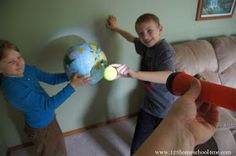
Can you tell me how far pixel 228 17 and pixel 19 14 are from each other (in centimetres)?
215

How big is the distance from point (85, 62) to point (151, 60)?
1.76 ft

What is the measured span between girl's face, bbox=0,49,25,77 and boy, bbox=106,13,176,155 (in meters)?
0.82

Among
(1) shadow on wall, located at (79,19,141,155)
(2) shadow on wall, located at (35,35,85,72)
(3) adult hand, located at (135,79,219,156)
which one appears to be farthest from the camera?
(1) shadow on wall, located at (79,19,141,155)

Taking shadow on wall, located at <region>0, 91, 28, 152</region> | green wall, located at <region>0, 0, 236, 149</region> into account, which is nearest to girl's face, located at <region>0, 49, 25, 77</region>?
green wall, located at <region>0, 0, 236, 149</region>

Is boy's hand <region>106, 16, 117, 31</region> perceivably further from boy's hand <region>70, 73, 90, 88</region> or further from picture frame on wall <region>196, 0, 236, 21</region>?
picture frame on wall <region>196, 0, 236, 21</region>

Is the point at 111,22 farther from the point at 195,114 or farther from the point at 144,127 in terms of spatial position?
the point at 195,114

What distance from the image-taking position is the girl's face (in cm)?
115

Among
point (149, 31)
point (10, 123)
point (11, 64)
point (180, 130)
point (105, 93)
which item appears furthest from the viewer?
point (105, 93)

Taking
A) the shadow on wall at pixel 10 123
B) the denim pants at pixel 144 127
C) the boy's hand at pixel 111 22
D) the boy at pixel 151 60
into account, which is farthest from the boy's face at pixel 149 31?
the shadow on wall at pixel 10 123

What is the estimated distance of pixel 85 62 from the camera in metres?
1.22

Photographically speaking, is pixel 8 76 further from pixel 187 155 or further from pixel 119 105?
pixel 119 105

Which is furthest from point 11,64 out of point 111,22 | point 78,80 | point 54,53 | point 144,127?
point 144,127

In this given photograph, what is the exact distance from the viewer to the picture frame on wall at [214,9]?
2.04m

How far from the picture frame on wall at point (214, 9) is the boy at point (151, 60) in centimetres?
80
